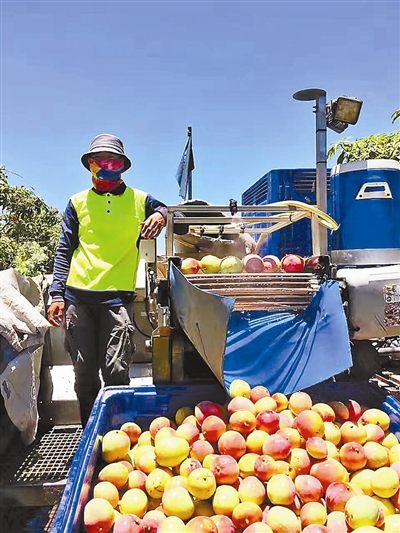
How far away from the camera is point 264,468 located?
1661 millimetres

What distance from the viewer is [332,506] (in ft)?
5.16

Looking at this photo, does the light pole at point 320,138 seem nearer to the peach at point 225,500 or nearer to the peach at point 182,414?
the peach at point 182,414

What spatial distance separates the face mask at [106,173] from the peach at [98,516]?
1847 millimetres

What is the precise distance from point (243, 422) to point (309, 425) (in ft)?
0.91

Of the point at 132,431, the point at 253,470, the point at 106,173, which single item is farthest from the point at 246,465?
the point at 106,173

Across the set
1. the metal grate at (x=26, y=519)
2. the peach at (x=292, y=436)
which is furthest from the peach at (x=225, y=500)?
the metal grate at (x=26, y=519)

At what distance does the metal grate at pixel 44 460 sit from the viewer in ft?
7.96

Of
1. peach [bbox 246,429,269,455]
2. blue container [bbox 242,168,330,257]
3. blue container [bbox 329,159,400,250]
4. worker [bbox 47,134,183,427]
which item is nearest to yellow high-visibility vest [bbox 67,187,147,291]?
worker [bbox 47,134,183,427]

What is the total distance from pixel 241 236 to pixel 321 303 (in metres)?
1.90

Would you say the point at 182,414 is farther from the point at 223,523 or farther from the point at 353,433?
the point at 353,433

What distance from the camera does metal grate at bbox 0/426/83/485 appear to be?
2426mm

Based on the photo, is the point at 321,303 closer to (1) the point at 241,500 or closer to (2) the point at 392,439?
(2) the point at 392,439

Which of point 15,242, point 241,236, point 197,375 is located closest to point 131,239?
point 197,375

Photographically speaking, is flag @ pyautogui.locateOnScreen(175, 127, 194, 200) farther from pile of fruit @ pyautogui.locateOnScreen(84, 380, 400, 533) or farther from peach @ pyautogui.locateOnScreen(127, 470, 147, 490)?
peach @ pyautogui.locateOnScreen(127, 470, 147, 490)
